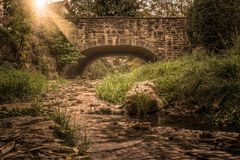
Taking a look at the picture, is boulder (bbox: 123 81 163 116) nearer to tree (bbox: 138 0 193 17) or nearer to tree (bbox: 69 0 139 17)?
tree (bbox: 69 0 139 17)

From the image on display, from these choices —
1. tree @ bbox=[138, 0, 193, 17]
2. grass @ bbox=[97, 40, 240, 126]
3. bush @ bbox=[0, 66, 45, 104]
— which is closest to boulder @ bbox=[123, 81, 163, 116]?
grass @ bbox=[97, 40, 240, 126]

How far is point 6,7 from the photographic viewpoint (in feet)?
46.6

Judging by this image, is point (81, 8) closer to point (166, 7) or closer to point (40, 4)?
point (166, 7)

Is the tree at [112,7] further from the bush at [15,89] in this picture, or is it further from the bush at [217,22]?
the bush at [15,89]

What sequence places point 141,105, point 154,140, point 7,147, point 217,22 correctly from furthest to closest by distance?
point 217,22
point 141,105
point 154,140
point 7,147

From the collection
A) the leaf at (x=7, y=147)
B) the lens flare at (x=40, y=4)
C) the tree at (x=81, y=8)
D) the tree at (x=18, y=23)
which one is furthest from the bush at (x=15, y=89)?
the tree at (x=81, y=8)

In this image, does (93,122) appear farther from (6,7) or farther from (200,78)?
(6,7)

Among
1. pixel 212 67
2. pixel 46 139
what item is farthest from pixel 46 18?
pixel 46 139

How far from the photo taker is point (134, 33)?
19625 millimetres

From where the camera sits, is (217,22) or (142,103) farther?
(217,22)

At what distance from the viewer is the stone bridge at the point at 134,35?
19516 millimetres

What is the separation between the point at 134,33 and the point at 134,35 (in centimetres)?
13

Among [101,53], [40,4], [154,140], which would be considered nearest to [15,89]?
[154,140]

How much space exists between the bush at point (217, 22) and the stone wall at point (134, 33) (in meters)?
6.17
